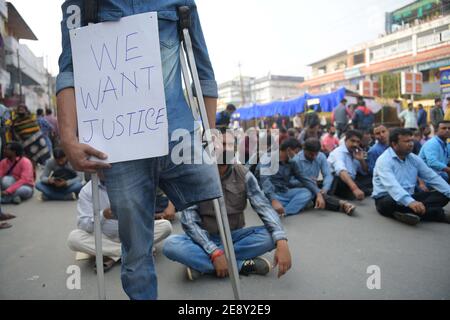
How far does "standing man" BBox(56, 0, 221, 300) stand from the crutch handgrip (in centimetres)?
2

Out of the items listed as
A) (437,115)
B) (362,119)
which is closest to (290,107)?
(362,119)

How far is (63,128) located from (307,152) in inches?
158

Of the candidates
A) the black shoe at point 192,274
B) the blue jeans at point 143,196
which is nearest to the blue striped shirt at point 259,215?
the black shoe at point 192,274

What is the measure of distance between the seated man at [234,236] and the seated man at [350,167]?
9.06 ft

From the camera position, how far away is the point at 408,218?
3594mm

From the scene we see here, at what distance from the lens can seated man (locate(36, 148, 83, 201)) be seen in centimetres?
557

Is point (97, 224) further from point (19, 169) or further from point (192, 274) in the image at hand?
point (19, 169)

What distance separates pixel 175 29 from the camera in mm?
1345

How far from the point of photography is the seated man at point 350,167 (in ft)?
16.7

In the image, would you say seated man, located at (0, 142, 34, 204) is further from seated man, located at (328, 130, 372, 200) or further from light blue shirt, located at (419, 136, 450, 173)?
light blue shirt, located at (419, 136, 450, 173)

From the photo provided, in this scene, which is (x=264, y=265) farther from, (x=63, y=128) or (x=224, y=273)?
(x=63, y=128)

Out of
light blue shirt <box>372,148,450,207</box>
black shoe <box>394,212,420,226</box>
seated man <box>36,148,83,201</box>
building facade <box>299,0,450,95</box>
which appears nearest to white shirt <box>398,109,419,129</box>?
building facade <box>299,0,450,95</box>

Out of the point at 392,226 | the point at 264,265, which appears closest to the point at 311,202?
the point at 392,226

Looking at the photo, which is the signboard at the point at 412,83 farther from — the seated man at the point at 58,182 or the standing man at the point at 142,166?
the standing man at the point at 142,166
